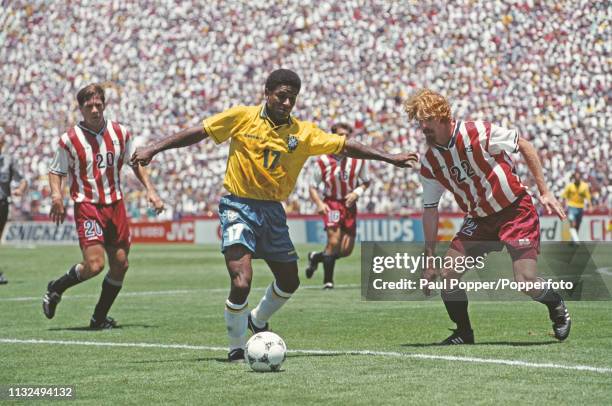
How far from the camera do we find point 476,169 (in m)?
8.49

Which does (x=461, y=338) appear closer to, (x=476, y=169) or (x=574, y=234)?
(x=476, y=169)

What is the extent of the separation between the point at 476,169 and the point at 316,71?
32865 millimetres

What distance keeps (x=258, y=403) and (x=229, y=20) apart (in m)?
38.9

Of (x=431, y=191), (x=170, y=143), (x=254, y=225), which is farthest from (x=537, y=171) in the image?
(x=170, y=143)

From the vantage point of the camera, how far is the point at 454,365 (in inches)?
291

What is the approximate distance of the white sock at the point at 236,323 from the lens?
8000mm

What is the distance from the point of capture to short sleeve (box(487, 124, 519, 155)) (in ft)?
27.4

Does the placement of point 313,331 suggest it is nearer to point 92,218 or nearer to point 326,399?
point 92,218

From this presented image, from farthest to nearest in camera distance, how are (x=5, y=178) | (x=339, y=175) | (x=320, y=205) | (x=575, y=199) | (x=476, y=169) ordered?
(x=575, y=199) → (x=5, y=178) → (x=339, y=175) → (x=320, y=205) → (x=476, y=169)

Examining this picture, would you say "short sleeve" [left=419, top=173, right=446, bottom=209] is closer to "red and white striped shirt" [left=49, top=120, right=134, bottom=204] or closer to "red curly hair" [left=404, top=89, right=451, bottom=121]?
"red curly hair" [left=404, top=89, right=451, bottom=121]

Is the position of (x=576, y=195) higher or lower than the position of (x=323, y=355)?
higher

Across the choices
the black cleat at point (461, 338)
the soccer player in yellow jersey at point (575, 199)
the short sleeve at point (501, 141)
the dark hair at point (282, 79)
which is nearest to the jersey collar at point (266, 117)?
the dark hair at point (282, 79)

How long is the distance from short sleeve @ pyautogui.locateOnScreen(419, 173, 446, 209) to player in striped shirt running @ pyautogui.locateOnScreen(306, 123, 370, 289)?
26.1 ft

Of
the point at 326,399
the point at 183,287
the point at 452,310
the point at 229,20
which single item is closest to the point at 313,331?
the point at 452,310
